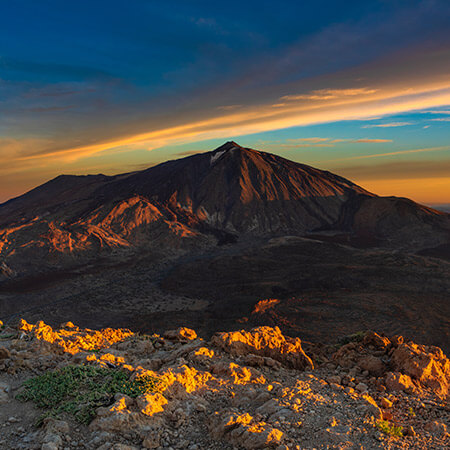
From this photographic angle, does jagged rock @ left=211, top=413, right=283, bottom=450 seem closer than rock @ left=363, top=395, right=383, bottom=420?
Yes

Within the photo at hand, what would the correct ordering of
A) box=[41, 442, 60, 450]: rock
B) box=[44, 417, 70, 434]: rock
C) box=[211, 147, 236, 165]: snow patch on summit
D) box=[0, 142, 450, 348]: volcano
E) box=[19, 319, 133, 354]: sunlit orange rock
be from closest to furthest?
box=[41, 442, 60, 450]: rock
box=[44, 417, 70, 434]: rock
box=[19, 319, 133, 354]: sunlit orange rock
box=[0, 142, 450, 348]: volcano
box=[211, 147, 236, 165]: snow patch on summit

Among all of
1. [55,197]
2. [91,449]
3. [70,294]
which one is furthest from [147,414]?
[55,197]

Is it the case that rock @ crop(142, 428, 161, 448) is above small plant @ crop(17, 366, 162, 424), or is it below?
below

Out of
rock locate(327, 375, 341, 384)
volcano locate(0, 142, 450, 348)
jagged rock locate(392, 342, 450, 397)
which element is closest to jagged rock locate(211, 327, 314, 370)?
rock locate(327, 375, 341, 384)

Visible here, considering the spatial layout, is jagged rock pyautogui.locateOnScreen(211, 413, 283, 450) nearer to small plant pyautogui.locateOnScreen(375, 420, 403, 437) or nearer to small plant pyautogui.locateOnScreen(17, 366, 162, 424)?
small plant pyautogui.locateOnScreen(17, 366, 162, 424)

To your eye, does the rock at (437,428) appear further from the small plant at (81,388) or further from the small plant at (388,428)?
the small plant at (81,388)

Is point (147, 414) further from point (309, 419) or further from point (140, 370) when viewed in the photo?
point (309, 419)

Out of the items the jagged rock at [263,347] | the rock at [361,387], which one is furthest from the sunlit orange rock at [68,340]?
the rock at [361,387]
